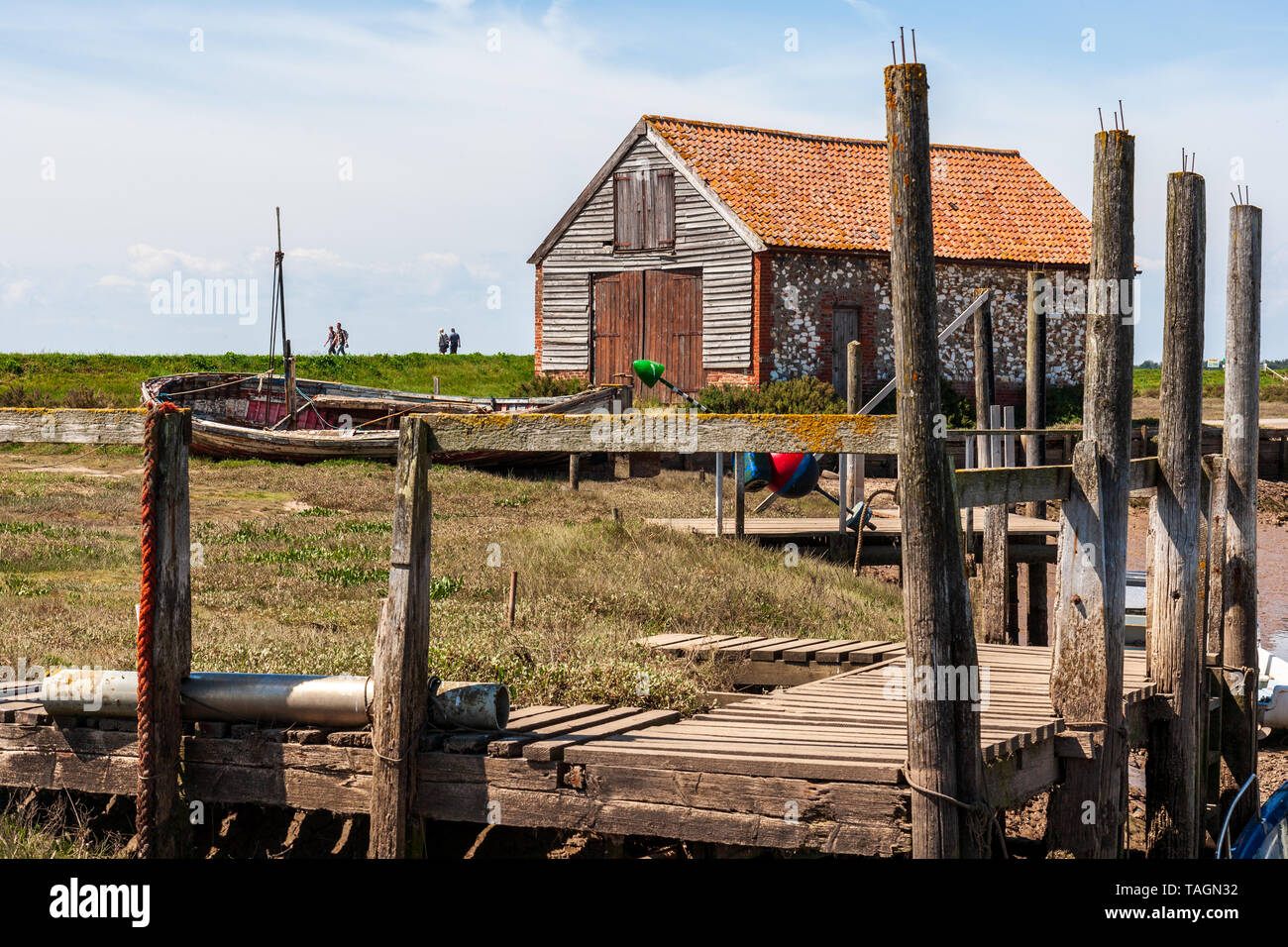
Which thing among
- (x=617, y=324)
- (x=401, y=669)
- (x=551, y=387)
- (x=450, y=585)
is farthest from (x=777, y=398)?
(x=401, y=669)

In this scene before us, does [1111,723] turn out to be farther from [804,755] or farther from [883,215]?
[883,215]

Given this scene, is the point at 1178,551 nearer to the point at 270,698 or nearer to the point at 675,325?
the point at 270,698

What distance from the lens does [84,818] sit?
6738mm

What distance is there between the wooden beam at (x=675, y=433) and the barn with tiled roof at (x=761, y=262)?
65.6 feet

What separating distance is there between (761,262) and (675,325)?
99.0 inches

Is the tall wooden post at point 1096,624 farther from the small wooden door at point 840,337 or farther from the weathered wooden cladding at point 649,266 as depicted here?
the small wooden door at point 840,337

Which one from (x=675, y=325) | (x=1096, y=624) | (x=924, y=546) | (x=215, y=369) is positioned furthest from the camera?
(x=215, y=369)

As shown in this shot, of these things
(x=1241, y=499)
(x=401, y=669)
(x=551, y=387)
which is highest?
(x=551, y=387)

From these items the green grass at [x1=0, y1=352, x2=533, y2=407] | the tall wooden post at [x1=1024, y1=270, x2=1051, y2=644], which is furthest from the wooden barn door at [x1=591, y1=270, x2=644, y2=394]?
the tall wooden post at [x1=1024, y1=270, x2=1051, y2=644]

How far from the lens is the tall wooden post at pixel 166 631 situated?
19.9 feet

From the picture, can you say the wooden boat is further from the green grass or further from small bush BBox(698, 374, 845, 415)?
the green grass

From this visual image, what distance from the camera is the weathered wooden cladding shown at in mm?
26422

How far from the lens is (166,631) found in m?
6.13
